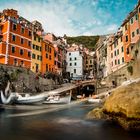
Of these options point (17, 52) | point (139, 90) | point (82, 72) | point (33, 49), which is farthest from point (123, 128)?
point (82, 72)

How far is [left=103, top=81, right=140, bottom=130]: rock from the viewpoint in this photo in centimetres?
1591

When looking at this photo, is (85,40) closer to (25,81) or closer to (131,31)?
(131,31)

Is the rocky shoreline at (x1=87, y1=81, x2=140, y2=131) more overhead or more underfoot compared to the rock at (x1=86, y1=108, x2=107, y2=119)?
more overhead

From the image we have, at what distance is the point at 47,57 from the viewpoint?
247ft

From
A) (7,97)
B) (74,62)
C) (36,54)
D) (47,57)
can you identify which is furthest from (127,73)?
(74,62)

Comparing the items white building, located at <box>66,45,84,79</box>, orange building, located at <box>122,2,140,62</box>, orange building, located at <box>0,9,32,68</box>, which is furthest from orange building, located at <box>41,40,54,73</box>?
orange building, located at <box>122,2,140,62</box>

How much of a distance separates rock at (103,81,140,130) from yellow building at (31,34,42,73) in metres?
49.6

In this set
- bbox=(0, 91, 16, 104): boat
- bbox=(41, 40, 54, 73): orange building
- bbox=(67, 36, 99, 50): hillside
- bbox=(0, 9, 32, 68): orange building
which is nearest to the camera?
bbox=(0, 91, 16, 104): boat

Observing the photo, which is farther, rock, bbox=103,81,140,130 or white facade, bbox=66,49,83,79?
white facade, bbox=66,49,83,79

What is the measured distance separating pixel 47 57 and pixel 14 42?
19.2 m

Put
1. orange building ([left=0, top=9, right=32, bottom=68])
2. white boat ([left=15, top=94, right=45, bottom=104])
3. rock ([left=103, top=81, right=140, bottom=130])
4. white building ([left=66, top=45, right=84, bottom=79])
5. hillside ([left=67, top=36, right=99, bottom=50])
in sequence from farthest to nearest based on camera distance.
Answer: hillside ([left=67, top=36, right=99, bottom=50]) → white building ([left=66, top=45, right=84, bottom=79]) → orange building ([left=0, top=9, right=32, bottom=68]) → white boat ([left=15, top=94, right=45, bottom=104]) → rock ([left=103, top=81, right=140, bottom=130])

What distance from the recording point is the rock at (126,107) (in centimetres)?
1591

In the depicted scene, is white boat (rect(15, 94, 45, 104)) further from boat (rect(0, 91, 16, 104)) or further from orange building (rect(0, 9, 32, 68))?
orange building (rect(0, 9, 32, 68))

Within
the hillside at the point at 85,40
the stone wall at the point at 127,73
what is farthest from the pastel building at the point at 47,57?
the hillside at the point at 85,40
